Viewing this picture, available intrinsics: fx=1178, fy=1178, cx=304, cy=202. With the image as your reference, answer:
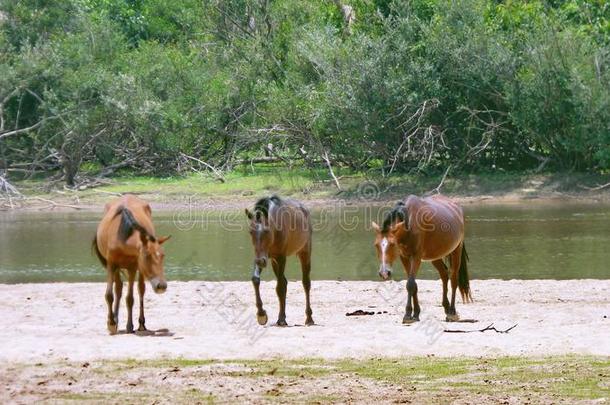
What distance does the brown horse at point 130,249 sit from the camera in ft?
40.7

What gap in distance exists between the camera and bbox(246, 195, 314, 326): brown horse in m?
13.3

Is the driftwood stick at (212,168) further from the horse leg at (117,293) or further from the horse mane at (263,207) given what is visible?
the horse leg at (117,293)

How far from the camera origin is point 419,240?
1372 centimetres

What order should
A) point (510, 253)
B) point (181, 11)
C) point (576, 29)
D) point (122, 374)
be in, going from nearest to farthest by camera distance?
point (122, 374) < point (510, 253) < point (576, 29) < point (181, 11)

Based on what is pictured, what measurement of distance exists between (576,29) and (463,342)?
85.6 ft

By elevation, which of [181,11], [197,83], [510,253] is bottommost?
[510,253]

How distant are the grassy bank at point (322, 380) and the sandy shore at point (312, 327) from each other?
43 centimetres

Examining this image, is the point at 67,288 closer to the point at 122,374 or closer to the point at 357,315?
the point at 357,315

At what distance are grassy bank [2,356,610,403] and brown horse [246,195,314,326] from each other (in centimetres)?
292

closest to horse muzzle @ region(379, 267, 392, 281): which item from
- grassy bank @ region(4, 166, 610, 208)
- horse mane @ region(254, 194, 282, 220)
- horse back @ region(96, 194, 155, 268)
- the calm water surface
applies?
horse mane @ region(254, 194, 282, 220)

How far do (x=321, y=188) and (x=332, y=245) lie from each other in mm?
10588

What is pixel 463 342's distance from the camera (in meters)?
11.4

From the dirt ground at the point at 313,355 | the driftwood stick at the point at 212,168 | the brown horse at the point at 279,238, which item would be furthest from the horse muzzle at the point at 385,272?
the driftwood stick at the point at 212,168

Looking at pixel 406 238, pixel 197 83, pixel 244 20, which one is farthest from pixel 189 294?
pixel 244 20
